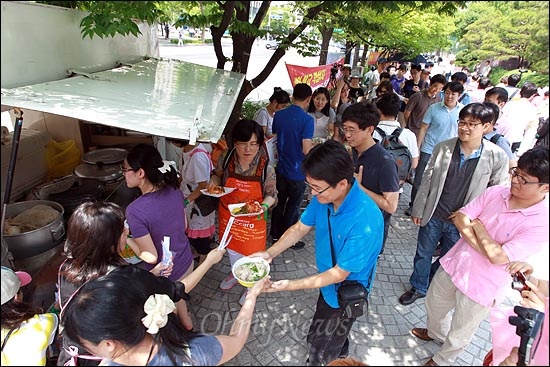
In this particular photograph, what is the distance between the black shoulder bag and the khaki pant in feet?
3.38

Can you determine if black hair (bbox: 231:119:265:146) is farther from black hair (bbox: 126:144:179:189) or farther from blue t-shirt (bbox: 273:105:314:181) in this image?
blue t-shirt (bbox: 273:105:314:181)

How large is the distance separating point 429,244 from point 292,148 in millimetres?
2061

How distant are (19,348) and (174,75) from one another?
3760 millimetres

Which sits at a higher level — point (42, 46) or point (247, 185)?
point (42, 46)

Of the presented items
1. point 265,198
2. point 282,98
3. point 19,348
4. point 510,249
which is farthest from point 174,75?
point 510,249

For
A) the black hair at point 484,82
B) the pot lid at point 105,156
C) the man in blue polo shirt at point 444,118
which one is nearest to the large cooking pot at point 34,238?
the pot lid at point 105,156

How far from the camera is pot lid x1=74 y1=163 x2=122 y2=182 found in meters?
4.63

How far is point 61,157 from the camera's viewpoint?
16.5 ft

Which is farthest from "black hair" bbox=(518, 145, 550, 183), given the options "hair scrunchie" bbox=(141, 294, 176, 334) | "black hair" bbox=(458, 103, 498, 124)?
"hair scrunchie" bbox=(141, 294, 176, 334)

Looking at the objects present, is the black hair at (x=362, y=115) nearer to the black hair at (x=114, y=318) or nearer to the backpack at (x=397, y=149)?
the backpack at (x=397, y=149)

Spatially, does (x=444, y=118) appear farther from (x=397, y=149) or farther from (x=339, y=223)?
(x=339, y=223)

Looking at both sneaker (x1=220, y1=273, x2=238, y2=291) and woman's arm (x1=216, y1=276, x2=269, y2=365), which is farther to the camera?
sneaker (x1=220, y1=273, x2=238, y2=291)

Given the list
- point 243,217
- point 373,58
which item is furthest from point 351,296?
point 373,58

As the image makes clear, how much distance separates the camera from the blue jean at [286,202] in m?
4.71
